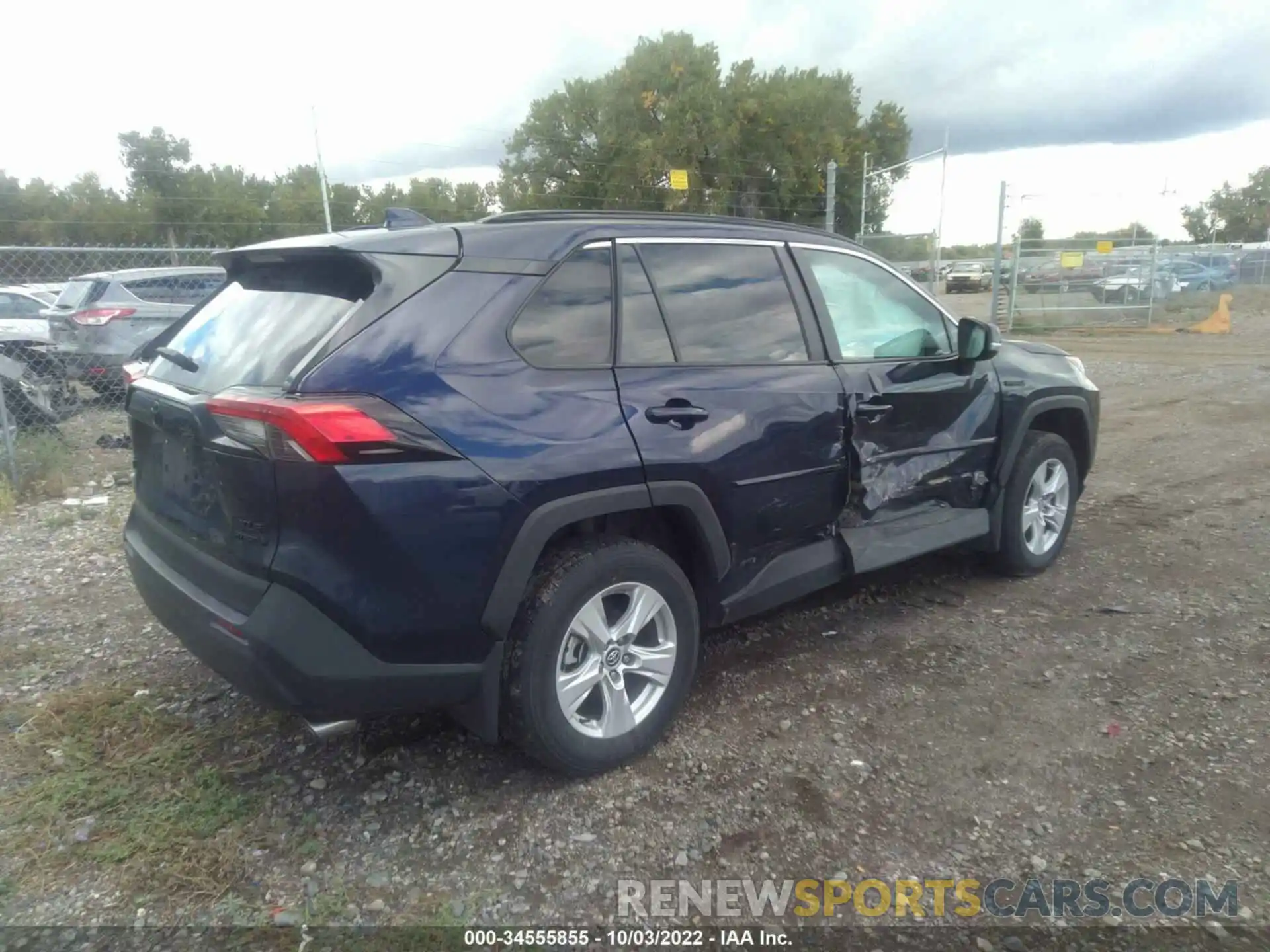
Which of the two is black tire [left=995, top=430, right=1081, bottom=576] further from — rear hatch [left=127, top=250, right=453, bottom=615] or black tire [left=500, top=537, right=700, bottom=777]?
rear hatch [left=127, top=250, right=453, bottom=615]

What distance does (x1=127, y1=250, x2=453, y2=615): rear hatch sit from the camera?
241cm

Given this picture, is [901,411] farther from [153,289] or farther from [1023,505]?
[153,289]

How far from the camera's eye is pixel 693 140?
3547 centimetres

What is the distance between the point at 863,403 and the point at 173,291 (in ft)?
33.1

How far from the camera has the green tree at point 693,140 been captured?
3572 cm

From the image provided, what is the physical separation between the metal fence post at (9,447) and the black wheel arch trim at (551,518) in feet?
19.2

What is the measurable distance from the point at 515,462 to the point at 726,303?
4.11 ft

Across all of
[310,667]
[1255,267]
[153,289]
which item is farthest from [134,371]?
[1255,267]

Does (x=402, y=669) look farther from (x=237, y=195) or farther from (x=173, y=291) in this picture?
(x=237, y=195)

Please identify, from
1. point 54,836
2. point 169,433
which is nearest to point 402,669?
point 169,433

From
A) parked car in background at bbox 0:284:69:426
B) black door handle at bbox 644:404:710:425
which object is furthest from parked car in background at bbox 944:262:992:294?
black door handle at bbox 644:404:710:425

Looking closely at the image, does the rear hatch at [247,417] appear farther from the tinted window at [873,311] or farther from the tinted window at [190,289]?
the tinted window at [190,289]

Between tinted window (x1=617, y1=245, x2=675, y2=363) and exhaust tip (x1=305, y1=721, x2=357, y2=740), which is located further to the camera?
tinted window (x1=617, y1=245, x2=675, y2=363)

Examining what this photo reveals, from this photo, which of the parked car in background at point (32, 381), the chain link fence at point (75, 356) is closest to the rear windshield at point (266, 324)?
the chain link fence at point (75, 356)
